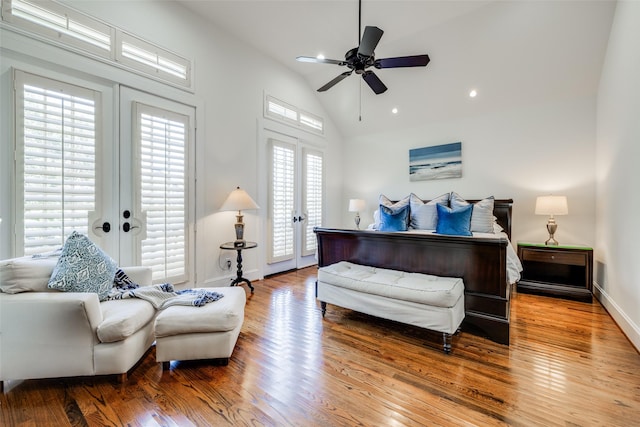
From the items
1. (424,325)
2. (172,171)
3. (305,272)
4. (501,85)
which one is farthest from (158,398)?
(501,85)

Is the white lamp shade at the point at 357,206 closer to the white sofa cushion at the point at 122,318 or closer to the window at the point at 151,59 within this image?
the window at the point at 151,59

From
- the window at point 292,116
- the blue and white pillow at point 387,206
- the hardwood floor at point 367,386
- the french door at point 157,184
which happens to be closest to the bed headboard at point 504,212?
the blue and white pillow at point 387,206

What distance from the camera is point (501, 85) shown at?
412 cm

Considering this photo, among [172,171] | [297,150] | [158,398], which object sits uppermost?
[297,150]

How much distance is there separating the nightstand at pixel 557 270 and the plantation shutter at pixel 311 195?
3.37m

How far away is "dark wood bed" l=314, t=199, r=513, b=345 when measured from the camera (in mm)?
2385

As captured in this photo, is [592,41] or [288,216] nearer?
[592,41]

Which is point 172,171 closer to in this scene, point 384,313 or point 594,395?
point 384,313

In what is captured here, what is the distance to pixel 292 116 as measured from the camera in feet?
16.1

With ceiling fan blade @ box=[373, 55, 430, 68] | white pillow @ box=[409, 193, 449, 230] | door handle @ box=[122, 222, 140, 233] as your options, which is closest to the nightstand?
white pillow @ box=[409, 193, 449, 230]

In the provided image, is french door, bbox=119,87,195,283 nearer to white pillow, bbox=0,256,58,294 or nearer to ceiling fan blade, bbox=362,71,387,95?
white pillow, bbox=0,256,58,294

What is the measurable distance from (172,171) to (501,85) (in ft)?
16.0

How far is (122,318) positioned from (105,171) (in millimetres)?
1706

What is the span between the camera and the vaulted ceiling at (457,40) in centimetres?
326
